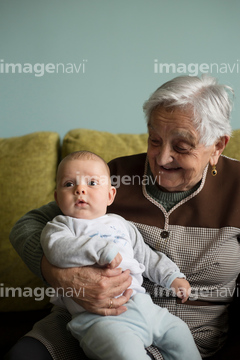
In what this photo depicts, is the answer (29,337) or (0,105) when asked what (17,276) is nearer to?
(29,337)

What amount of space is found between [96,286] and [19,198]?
85 centimetres

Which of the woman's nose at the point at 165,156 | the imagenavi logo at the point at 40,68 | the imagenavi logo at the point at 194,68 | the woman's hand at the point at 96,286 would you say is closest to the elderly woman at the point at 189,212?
the woman's nose at the point at 165,156

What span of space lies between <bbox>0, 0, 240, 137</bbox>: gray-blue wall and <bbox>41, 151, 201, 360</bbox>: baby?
3.29 feet

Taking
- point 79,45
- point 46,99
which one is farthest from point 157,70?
point 46,99

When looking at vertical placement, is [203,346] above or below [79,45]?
below

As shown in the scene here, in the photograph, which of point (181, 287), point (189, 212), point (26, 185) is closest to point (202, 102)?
point (189, 212)

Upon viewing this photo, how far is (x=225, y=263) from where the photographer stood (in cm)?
164

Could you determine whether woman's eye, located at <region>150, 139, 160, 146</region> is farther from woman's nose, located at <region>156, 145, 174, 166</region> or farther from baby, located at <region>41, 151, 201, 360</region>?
baby, located at <region>41, 151, 201, 360</region>

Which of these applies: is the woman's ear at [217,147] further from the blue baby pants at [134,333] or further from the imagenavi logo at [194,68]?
the imagenavi logo at [194,68]

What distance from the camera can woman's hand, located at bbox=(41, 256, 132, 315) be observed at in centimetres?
137

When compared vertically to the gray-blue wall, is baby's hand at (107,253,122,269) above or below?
below

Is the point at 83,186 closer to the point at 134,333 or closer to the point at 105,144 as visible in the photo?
the point at 134,333

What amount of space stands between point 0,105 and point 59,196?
3.84ft

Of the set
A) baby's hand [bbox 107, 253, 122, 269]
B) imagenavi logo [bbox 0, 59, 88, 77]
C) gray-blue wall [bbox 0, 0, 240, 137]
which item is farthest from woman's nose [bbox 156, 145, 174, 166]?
imagenavi logo [bbox 0, 59, 88, 77]
